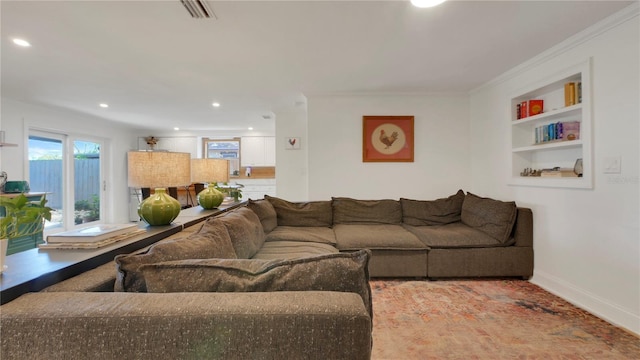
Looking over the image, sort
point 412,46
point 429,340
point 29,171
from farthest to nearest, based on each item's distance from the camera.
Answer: point 29,171
point 412,46
point 429,340

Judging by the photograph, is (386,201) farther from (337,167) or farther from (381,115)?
(381,115)

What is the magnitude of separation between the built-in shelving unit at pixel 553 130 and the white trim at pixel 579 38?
18 cm

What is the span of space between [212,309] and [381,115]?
3.47 metres

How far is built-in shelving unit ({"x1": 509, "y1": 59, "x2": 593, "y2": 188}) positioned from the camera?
2.21 meters

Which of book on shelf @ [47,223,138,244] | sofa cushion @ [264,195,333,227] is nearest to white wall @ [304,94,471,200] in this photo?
sofa cushion @ [264,195,333,227]

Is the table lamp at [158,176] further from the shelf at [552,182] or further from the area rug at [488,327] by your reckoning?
the shelf at [552,182]

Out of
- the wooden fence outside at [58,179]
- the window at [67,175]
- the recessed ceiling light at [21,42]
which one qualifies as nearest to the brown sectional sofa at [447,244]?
the recessed ceiling light at [21,42]

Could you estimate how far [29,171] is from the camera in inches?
163

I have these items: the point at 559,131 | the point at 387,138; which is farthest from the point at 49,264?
the point at 559,131

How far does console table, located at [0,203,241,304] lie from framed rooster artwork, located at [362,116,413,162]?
114 inches

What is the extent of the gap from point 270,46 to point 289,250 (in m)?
1.73

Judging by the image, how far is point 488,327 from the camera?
1920mm

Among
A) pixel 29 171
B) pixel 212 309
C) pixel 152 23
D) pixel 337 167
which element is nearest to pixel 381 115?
pixel 337 167

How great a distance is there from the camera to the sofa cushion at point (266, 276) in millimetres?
885
